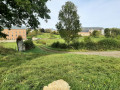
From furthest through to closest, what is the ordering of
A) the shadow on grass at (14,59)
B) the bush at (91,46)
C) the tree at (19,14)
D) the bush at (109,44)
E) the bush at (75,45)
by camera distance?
the bush at (75,45), the bush at (91,46), the bush at (109,44), the tree at (19,14), the shadow on grass at (14,59)

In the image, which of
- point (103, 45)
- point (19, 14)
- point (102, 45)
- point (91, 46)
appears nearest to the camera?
point (19, 14)

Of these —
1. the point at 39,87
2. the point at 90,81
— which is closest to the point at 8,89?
the point at 39,87

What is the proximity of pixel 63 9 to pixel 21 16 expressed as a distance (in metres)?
9.14

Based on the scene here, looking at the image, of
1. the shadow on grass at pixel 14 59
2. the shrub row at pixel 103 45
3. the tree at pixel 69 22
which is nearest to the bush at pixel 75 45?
the shrub row at pixel 103 45

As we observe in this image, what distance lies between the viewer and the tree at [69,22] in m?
14.5

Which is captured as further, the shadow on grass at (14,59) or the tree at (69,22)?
the tree at (69,22)

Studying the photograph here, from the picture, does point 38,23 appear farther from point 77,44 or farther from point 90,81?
point 77,44

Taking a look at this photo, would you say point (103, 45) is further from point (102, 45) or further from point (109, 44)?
A: point (109, 44)

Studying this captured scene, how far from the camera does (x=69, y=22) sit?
1474 centimetres

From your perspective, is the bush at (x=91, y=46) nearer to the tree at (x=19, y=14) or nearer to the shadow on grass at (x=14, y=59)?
the tree at (x=19, y=14)

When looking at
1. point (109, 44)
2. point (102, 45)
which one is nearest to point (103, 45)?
point (102, 45)

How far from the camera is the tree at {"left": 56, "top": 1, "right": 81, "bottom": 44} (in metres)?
14.5

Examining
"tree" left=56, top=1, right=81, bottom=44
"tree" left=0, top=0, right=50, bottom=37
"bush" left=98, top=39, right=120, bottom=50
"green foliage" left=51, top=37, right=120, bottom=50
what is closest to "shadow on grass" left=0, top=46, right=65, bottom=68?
"tree" left=0, top=0, right=50, bottom=37

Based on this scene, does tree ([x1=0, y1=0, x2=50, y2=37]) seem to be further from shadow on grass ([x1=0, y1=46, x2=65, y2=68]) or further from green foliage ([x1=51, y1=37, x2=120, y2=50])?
green foliage ([x1=51, y1=37, x2=120, y2=50])
